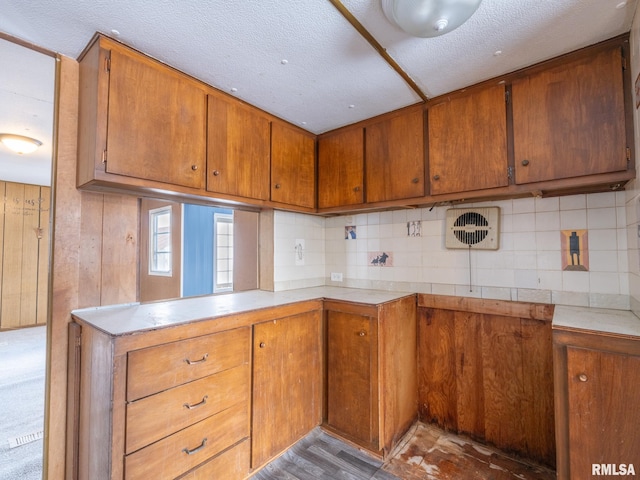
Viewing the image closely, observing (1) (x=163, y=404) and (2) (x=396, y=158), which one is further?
(2) (x=396, y=158)

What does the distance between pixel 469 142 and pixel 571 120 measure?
482mm

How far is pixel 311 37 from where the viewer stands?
1.39m

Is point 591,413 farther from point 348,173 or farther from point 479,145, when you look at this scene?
point 348,173

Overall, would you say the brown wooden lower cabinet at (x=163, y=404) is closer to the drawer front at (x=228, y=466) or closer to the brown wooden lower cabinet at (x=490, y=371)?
the drawer front at (x=228, y=466)

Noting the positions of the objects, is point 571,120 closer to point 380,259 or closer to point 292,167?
point 380,259

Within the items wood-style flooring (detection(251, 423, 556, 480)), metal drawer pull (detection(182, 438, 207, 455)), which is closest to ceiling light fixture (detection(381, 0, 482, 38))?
metal drawer pull (detection(182, 438, 207, 455))

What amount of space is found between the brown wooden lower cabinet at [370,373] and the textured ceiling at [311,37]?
142 cm

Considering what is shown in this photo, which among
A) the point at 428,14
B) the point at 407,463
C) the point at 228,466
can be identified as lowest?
the point at 407,463

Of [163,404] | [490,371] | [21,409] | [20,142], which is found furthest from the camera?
[20,142]

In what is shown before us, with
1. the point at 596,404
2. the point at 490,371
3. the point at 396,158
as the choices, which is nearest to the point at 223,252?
the point at 396,158

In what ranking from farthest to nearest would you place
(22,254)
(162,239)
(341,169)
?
(22,254) → (162,239) → (341,169)

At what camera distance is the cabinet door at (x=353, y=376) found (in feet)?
5.93

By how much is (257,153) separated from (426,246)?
4.76 feet

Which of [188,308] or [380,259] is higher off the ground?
[380,259]
